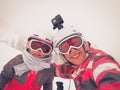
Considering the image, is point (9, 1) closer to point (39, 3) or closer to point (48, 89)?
point (39, 3)

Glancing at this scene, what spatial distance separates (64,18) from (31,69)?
2.61ft

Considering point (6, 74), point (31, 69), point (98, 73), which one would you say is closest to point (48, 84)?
point (31, 69)

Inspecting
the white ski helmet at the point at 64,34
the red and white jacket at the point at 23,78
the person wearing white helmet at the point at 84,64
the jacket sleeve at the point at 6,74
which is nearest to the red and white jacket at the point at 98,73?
the person wearing white helmet at the point at 84,64

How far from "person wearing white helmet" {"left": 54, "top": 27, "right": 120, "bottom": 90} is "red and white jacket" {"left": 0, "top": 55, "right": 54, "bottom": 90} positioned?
10 centimetres

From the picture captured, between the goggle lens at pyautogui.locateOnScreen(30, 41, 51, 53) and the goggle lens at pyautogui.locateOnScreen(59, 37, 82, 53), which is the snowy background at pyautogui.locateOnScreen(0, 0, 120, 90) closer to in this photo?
the goggle lens at pyautogui.locateOnScreen(30, 41, 51, 53)

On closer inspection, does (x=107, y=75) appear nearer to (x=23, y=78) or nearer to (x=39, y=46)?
(x=39, y=46)

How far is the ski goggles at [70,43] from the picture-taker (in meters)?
1.34

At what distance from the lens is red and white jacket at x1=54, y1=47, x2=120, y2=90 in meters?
0.94

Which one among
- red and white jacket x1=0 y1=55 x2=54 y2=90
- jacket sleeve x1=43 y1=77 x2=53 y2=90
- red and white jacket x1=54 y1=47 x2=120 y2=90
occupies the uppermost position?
red and white jacket x1=54 y1=47 x2=120 y2=90

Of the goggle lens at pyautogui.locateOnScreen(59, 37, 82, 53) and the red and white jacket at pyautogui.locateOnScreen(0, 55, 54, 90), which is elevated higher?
the goggle lens at pyautogui.locateOnScreen(59, 37, 82, 53)

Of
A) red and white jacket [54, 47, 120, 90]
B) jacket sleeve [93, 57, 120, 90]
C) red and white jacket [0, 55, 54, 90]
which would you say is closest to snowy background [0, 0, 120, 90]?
red and white jacket [0, 55, 54, 90]

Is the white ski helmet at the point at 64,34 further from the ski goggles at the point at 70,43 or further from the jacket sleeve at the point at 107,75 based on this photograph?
the jacket sleeve at the point at 107,75

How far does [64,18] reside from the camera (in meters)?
2.20

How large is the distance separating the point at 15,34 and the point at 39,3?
0.51m
